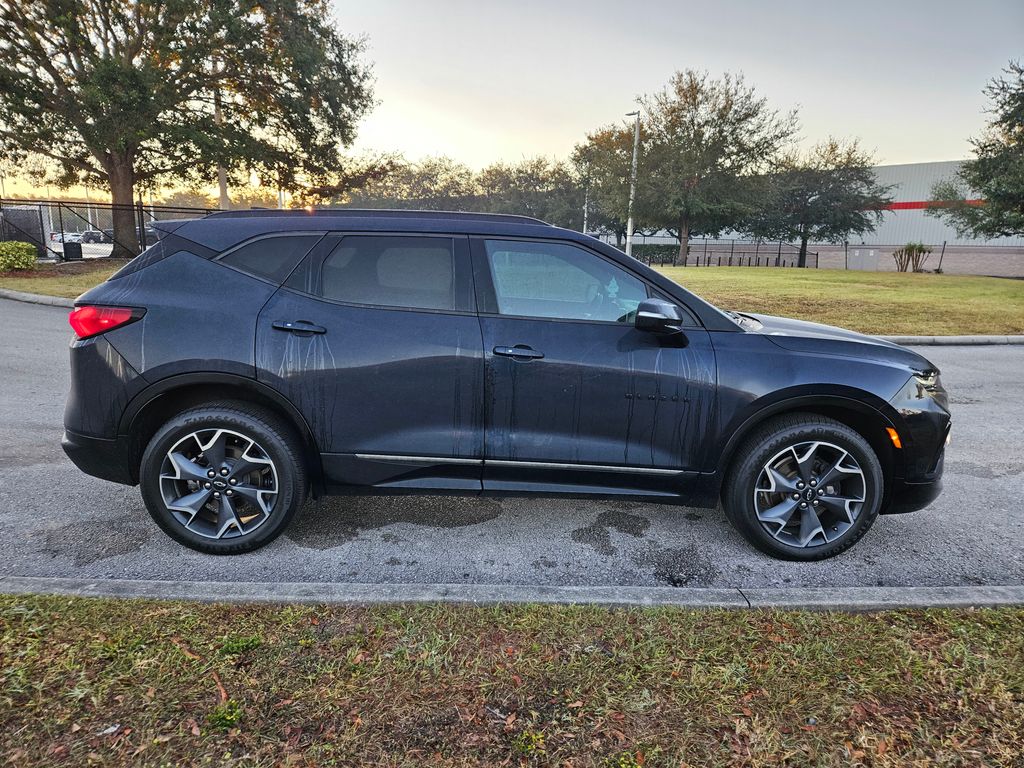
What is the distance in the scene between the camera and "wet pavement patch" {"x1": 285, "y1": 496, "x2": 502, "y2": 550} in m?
3.57

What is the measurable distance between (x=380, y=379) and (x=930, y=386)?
2.95 m

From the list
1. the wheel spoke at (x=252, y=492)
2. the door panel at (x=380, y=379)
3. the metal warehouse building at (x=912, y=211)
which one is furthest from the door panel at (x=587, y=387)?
the metal warehouse building at (x=912, y=211)

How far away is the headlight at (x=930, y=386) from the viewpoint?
10.7 feet

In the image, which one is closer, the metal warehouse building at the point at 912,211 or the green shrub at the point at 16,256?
the green shrub at the point at 16,256

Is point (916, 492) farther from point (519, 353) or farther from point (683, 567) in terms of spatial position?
point (519, 353)

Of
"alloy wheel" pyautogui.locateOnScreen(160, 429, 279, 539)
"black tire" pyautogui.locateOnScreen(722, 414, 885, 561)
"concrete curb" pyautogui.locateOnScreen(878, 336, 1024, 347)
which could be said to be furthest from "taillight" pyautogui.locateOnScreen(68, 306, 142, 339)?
"concrete curb" pyautogui.locateOnScreen(878, 336, 1024, 347)

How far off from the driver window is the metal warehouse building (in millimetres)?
Result: 55659

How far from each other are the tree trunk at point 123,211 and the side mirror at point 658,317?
24806 mm

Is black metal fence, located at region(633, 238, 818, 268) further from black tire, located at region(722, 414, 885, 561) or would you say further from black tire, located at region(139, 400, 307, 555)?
black tire, located at region(139, 400, 307, 555)

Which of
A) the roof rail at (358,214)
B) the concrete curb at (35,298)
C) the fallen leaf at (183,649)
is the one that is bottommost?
the fallen leaf at (183,649)

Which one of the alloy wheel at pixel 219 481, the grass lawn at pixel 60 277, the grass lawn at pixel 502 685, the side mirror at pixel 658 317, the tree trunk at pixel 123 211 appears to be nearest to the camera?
the grass lawn at pixel 502 685

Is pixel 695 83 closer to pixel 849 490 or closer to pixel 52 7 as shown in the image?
pixel 52 7

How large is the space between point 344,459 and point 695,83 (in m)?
42.3

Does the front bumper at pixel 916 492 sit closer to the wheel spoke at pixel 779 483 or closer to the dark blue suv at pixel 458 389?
the dark blue suv at pixel 458 389
